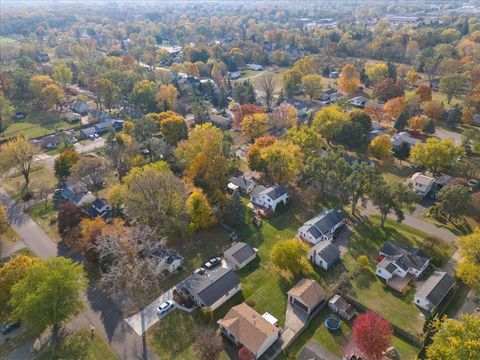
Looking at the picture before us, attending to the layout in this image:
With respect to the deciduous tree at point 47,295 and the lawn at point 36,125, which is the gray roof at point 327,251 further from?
the lawn at point 36,125

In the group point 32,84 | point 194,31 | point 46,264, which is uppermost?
point 46,264

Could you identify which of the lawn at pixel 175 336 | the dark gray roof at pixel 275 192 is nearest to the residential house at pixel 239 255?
the lawn at pixel 175 336

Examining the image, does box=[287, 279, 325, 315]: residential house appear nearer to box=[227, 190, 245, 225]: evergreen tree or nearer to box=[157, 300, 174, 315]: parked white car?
box=[157, 300, 174, 315]: parked white car

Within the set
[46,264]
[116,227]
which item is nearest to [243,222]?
[116,227]

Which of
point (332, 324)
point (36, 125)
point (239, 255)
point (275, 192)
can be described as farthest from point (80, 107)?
point (332, 324)

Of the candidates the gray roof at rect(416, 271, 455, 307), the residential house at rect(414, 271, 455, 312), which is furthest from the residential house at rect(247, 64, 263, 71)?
the residential house at rect(414, 271, 455, 312)

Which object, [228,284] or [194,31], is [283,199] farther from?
[194,31]
